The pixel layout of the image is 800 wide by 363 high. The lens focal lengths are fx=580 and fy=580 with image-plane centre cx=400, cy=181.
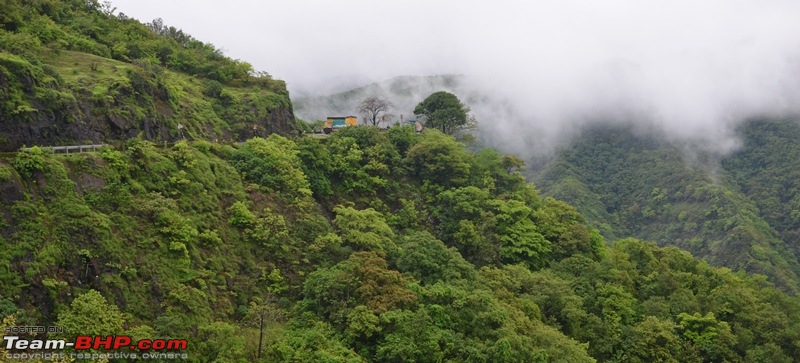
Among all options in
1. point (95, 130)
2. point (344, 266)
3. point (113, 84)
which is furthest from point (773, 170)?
point (95, 130)

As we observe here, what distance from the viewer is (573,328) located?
96.3ft

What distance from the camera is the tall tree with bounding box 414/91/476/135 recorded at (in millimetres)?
49625

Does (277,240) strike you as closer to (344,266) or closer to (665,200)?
(344,266)

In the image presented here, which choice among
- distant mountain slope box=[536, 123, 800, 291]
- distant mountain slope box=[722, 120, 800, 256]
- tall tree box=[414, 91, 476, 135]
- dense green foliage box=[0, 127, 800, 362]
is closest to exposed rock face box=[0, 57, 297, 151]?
dense green foliage box=[0, 127, 800, 362]

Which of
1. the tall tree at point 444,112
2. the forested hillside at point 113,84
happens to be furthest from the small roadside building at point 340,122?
the forested hillside at point 113,84

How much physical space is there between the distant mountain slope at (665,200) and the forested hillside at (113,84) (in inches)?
2276

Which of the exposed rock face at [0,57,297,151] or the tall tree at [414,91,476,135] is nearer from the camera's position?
the exposed rock face at [0,57,297,151]

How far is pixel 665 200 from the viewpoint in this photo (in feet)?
292

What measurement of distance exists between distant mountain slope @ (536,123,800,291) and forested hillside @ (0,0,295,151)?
57809 mm

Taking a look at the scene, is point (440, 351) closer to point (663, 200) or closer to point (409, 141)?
point (409, 141)

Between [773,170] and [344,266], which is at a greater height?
[773,170]

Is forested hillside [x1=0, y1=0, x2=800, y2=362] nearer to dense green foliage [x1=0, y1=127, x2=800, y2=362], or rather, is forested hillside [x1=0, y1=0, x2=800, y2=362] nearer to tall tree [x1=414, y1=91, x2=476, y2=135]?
dense green foliage [x1=0, y1=127, x2=800, y2=362]

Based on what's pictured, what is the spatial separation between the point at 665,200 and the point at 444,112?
54902 mm

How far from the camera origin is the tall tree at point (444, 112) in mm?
49625
